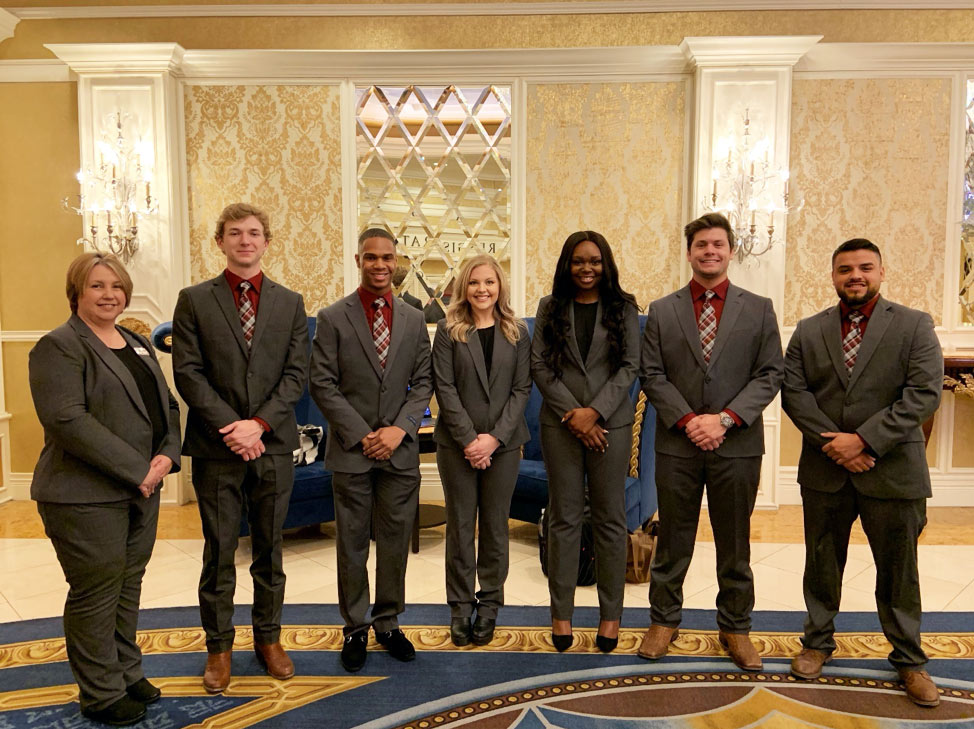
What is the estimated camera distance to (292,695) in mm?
2533

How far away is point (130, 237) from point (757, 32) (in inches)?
194

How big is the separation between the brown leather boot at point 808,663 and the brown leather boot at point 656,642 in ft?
1.53

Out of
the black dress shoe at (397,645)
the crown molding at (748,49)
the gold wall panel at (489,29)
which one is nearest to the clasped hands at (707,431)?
the black dress shoe at (397,645)

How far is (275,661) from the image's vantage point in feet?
8.71

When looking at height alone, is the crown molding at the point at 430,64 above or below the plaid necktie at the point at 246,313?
above

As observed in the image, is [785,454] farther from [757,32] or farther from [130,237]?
[130,237]

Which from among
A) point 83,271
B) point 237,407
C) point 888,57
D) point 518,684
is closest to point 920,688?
point 518,684

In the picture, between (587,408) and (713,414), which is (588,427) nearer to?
(587,408)

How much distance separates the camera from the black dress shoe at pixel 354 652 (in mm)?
2686

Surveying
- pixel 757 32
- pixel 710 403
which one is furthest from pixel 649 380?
pixel 757 32

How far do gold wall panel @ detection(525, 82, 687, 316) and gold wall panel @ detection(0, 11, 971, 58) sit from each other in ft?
1.37

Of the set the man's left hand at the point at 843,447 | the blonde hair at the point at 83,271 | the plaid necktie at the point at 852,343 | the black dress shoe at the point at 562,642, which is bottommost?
the black dress shoe at the point at 562,642

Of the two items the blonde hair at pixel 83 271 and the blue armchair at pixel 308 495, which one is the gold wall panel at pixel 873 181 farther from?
the blonde hair at pixel 83 271

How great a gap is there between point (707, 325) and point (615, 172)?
2.82m
